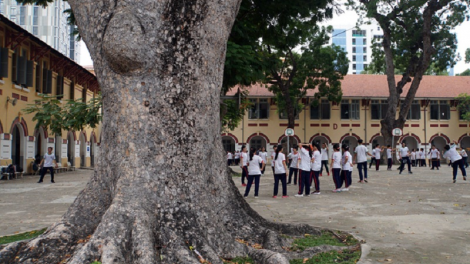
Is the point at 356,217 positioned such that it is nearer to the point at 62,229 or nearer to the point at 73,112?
the point at 62,229

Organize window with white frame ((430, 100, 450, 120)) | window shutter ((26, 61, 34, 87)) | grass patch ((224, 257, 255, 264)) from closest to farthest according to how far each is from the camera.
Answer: grass patch ((224, 257, 255, 264)) < window shutter ((26, 61, 34, 87)) < window with white frame ((430, 100, 450, 120))

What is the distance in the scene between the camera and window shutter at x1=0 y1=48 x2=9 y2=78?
2023 centimetres

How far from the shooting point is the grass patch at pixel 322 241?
5.54 metres

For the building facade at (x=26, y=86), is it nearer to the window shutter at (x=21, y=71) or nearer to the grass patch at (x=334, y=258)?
the window shutter at (x=21, y=71)

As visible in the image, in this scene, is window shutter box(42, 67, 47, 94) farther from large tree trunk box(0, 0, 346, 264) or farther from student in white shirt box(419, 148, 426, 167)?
student in white shirt box(419, 148, 426, 167)

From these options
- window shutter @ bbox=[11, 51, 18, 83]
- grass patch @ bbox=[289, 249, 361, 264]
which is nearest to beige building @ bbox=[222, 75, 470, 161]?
window shutter @ bbox=[11, 51, 18, 83]

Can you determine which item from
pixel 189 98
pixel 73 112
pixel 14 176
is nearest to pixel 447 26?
pixel 73 112

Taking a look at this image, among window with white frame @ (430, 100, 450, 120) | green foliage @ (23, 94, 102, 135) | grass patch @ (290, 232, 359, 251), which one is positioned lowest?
grass patch @ (290, 232, 359, 251)

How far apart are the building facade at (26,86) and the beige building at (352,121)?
52.8 feet

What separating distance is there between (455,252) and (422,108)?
127 ft

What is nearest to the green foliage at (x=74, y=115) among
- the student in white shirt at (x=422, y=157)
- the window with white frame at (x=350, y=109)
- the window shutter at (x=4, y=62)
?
the window shutter at (x=4, y=62)

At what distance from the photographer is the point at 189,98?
189 inches

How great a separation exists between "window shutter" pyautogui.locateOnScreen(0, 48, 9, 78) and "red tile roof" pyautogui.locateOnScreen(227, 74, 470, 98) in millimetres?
22810

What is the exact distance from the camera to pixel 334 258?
5324 millimetres
